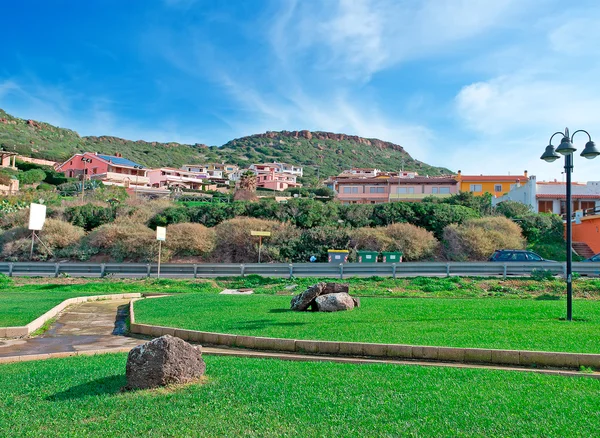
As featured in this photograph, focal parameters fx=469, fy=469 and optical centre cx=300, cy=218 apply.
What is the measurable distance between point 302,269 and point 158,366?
17.9m

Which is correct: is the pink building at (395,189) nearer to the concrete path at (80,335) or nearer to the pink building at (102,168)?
the pink building at (102,168)

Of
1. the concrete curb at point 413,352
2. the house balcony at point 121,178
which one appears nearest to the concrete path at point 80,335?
the concrete curb at point 413,352

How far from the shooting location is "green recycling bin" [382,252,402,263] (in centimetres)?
2748

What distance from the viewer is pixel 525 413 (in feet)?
16.7

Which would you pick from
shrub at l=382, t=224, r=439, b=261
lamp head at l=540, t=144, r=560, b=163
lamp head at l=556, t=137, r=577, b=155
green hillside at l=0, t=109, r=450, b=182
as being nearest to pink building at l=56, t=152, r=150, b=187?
green hillside at l=0, t=109, r=450, b=182

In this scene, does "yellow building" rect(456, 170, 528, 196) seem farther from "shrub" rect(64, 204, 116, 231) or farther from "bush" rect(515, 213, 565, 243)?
"shrub" rect(64, 204, 116, 231)

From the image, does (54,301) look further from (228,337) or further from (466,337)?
(466,337)

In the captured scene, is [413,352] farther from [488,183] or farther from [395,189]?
[488,183]

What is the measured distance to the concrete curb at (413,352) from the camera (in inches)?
307

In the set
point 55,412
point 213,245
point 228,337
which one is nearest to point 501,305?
point 228,337

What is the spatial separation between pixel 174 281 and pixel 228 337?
47.8ft

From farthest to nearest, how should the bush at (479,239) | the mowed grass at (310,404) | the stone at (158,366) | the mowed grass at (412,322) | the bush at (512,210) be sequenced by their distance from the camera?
the bush at (512,210) < the bush at (479,239) < the mowed grass at (412,322) < the stone at (158,366) < the mowed grass at (310,404)

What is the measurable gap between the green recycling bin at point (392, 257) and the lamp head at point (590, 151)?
1670cm

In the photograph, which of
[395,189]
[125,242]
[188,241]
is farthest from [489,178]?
[125,242]
